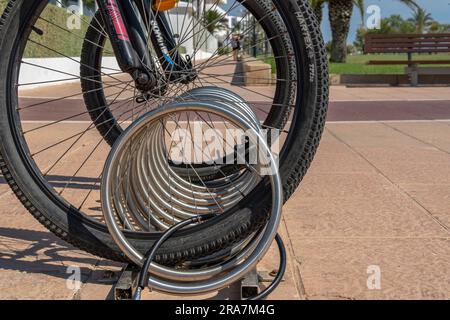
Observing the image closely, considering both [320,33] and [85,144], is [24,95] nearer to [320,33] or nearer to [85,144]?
[85,144]

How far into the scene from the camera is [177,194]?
3.11 metres

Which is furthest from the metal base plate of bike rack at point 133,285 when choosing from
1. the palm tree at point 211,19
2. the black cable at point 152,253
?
the palm tree at point 211,19

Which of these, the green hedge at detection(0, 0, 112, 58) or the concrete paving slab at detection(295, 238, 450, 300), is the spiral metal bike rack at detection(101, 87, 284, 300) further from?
the green hedge at detection(0, 0, 112, 58)

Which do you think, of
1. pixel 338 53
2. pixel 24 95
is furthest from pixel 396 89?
pixel 338 53

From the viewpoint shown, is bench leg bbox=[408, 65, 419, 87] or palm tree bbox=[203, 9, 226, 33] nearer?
palm tree bbox=[203, 9, 226, 33]

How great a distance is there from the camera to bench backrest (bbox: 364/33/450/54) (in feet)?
52.2

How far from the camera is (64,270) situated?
9.00 feet

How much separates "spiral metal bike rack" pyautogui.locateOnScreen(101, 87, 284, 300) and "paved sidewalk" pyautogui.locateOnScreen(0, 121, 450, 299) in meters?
0.25

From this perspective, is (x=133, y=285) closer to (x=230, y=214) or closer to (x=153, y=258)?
(x=153, y=258)

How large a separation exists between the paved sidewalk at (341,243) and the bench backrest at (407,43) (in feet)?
37.9

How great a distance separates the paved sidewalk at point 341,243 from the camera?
8.27ft

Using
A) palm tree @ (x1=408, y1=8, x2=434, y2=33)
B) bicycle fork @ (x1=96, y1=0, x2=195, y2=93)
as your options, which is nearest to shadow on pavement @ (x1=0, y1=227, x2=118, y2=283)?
bicycle fork @ (x1=96, y1=0, x2=195, y2=93)

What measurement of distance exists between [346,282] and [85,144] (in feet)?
13.0
